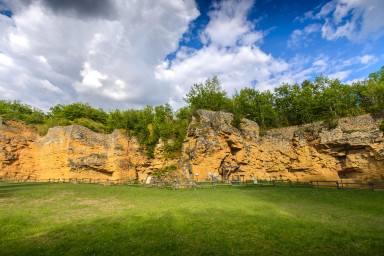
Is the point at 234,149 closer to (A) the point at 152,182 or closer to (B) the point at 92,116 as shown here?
(A) the point at 152,182

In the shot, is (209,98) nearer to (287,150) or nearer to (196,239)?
(287,150)

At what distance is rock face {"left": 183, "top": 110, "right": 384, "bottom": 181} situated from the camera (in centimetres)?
2134

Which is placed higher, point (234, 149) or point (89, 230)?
point (234, 149)

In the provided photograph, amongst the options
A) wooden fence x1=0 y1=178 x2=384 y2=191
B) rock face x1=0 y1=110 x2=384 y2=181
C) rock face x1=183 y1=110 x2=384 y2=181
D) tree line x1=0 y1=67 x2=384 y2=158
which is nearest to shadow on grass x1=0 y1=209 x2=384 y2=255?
wooden fence x1=0 y1=178 x2=384 y2=191

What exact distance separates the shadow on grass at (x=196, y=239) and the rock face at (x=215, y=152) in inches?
666

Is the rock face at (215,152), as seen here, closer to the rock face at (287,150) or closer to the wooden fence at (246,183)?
the rock face at (287,150)

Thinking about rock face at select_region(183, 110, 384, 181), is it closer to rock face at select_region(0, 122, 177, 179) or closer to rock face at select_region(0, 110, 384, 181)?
rock face at select_region(0, 110, 384, 181)

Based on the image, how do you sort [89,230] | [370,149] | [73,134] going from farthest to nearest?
[73,134] < [370,149] < [89,230]

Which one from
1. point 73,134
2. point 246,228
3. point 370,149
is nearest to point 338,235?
point 246,228

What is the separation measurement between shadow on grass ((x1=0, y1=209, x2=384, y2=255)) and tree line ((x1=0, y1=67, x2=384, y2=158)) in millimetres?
22227

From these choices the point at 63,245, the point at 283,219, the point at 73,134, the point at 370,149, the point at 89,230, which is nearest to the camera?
the point at 63,245

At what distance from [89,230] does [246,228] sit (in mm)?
5938

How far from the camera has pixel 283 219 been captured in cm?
771

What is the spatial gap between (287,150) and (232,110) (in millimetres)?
11688
